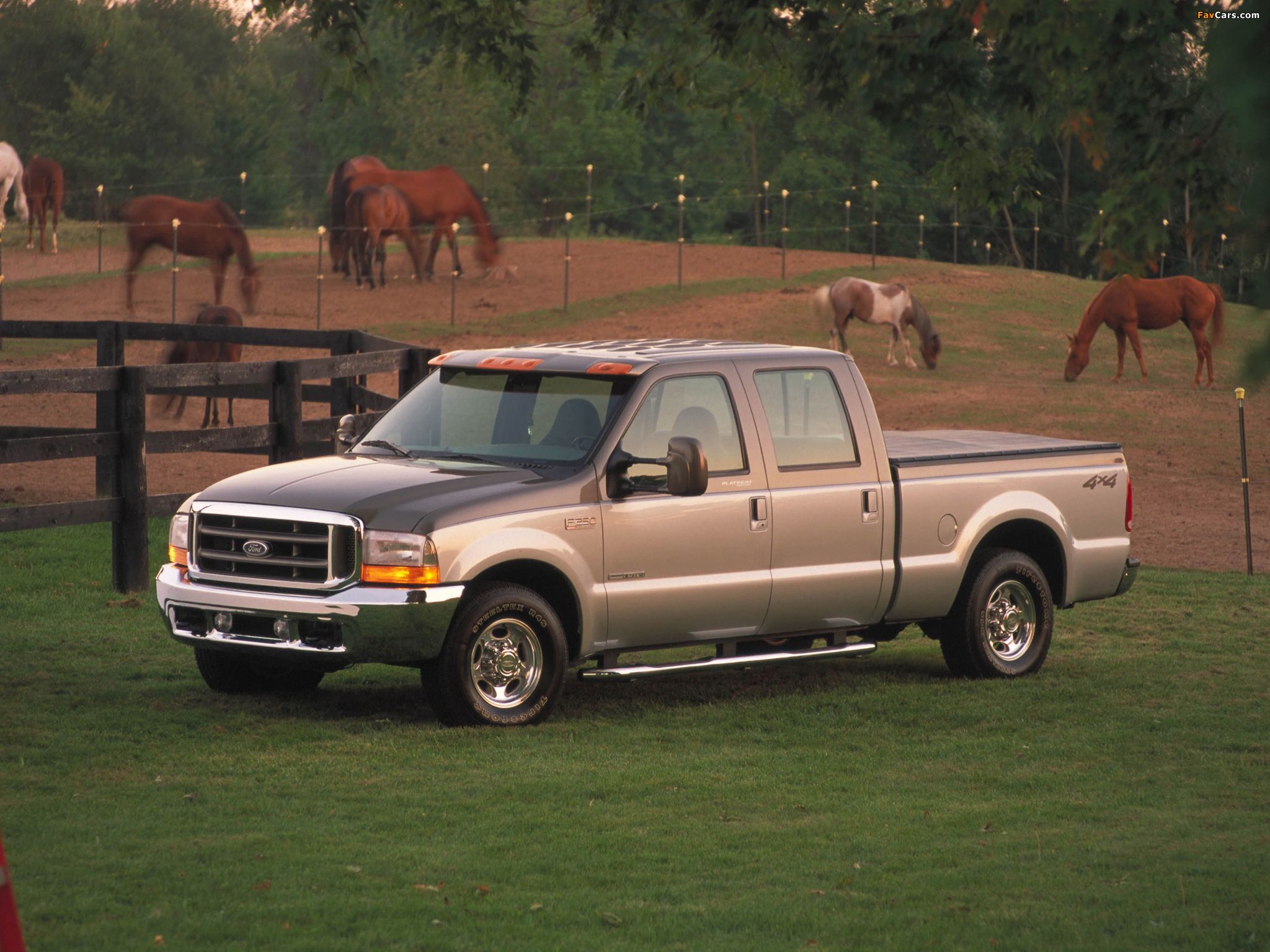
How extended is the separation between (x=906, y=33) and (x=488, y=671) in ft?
16.5

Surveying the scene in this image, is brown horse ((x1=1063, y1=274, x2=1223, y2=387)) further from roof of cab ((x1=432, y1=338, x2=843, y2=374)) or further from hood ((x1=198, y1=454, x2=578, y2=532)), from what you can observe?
hood ((x1=198, y1=454, x2=578, y2=532))

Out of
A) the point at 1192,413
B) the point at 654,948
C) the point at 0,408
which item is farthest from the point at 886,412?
the point at 654,948

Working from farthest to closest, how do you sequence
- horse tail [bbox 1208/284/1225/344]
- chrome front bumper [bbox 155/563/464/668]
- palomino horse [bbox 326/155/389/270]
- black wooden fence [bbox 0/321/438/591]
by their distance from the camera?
1. palomino horse [bbox 326/155/389/270]
2. horse tail [bbox 1208/284/1225/344]
3. black wooden fence [bbox 0/321/438/591]
4. chrome front bumper [bbox 155/563/464/668]

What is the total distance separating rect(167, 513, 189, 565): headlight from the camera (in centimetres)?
902

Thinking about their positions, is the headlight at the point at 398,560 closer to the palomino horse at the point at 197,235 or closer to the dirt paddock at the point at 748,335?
the dirt paddock at the point at 748,335

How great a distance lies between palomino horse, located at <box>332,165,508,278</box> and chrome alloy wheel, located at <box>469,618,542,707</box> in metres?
A: 31.3

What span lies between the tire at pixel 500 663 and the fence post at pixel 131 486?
4283 millimetres

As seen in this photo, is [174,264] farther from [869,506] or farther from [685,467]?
[685,467]

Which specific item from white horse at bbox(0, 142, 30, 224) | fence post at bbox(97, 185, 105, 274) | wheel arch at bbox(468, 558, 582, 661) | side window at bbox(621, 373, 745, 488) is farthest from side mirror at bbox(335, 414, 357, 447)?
white horse at bbox(0, 142, 30, 224)

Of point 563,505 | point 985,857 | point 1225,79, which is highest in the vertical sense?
point 1225,79

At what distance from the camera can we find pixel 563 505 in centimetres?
882

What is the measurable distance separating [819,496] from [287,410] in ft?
17.3

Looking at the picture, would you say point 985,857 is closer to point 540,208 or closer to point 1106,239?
point 1106,239

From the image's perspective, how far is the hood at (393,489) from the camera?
847 centimetres
